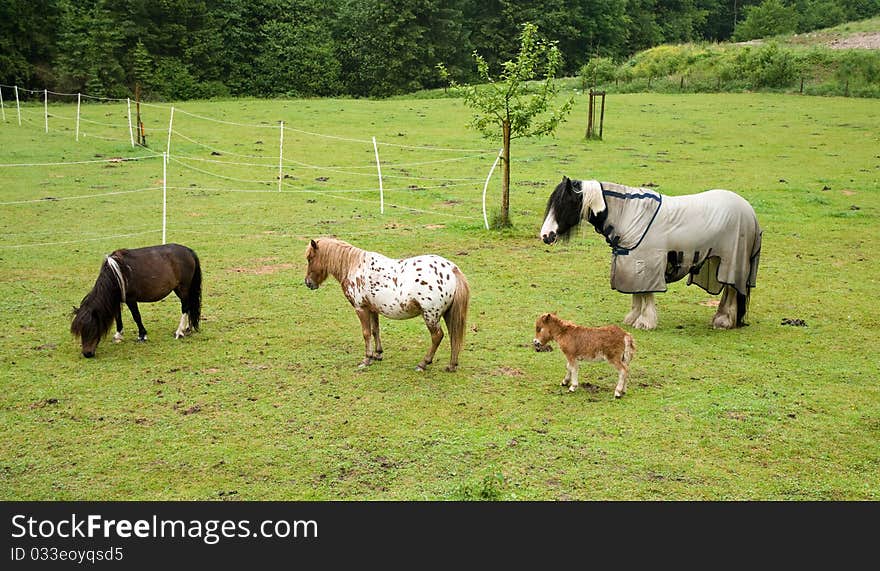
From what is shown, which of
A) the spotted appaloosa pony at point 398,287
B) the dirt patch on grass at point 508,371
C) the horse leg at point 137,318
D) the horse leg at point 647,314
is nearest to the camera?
the spotted appaloosa pony at point 398,287

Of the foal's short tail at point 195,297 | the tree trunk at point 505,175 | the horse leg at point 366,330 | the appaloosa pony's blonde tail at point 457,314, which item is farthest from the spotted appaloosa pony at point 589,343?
the tree trunk at point 505,175

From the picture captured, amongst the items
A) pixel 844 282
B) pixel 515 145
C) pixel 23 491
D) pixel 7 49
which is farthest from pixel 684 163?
pixel 7 49

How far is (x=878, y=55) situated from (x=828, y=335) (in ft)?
107

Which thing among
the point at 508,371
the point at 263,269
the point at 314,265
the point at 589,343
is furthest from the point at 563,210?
the point at 263,269

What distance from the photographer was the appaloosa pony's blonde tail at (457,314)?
8102 millimetres

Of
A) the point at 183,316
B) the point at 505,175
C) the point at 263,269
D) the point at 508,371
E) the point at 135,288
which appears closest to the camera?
the point at 508,371

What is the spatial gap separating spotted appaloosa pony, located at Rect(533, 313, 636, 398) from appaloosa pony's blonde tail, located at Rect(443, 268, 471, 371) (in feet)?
2.73

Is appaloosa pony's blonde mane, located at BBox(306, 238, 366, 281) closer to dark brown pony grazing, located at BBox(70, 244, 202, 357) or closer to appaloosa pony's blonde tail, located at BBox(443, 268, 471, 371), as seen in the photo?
appaloosa pony's blonde tail, located at BBox(443, 268, 471, 371)

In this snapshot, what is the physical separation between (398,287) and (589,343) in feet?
6.67

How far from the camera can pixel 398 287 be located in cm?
819

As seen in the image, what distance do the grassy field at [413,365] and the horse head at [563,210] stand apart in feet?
4.10

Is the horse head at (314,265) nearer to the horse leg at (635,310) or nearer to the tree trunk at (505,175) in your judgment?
the horse leg at (635,310)

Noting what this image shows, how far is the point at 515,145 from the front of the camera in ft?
83.4

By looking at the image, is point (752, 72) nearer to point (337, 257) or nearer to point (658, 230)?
point (658, 230)
